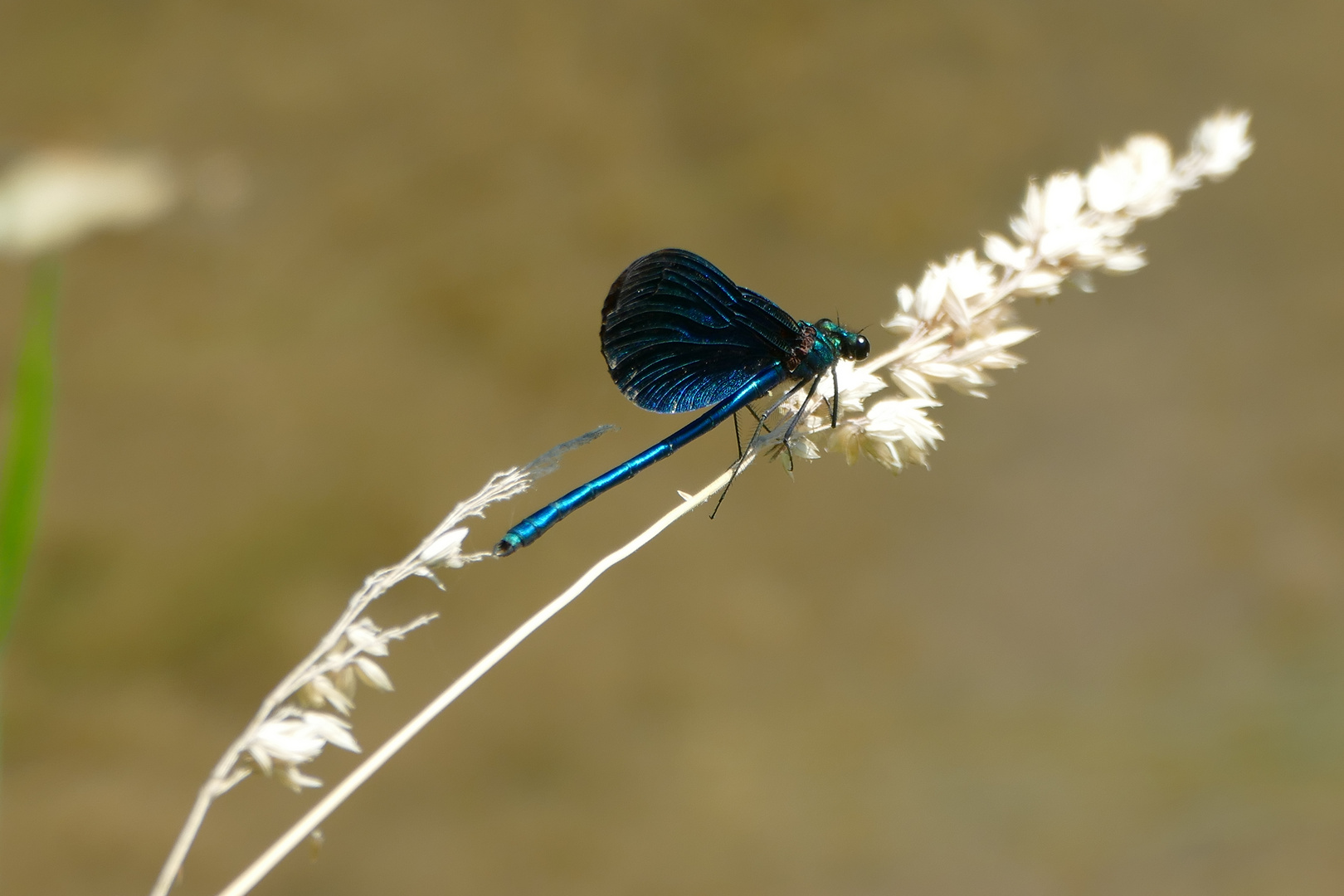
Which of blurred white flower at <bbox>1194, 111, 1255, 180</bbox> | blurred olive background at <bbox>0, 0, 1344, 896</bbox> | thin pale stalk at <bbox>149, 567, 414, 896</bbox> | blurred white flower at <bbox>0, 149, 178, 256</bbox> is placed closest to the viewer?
thin pale stalk at <bbox>149, 567, 414, 896</bbox>

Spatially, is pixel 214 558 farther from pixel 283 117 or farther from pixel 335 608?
pixel 283 117

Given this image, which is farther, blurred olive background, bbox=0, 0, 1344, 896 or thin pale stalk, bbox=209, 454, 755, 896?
blurred olive background, bbox=0, 0, 1344, 896

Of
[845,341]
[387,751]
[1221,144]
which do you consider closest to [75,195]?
[845,341]

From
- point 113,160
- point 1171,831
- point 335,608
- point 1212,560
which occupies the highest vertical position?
point 113,160

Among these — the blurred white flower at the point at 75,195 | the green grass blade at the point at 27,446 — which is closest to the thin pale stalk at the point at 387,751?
the green grass blade at the point at 27,446

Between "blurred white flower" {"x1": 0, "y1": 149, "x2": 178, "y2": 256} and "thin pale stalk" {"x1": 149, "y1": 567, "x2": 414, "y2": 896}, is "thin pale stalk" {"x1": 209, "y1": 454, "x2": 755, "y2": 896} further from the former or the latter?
"blurred white flower" {"x1": 0, "y1": 149, "x2": 178, "y2": 256}

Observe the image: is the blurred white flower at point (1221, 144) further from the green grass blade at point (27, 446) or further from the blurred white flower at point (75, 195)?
the blurred white flower at point (75, 195)

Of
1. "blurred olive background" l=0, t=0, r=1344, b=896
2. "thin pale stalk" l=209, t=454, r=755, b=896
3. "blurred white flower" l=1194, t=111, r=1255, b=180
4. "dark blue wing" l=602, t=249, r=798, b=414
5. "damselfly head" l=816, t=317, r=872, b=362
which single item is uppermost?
"blurred olive background" l=0, t=0, r=1344, b=896

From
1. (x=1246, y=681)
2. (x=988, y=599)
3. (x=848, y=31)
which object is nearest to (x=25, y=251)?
(x=848, y=31)

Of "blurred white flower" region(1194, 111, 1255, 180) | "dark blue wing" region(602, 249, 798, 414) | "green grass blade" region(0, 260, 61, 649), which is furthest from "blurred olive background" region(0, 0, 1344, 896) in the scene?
"blurred white flower" region(1194, 111, 1255, 180)
